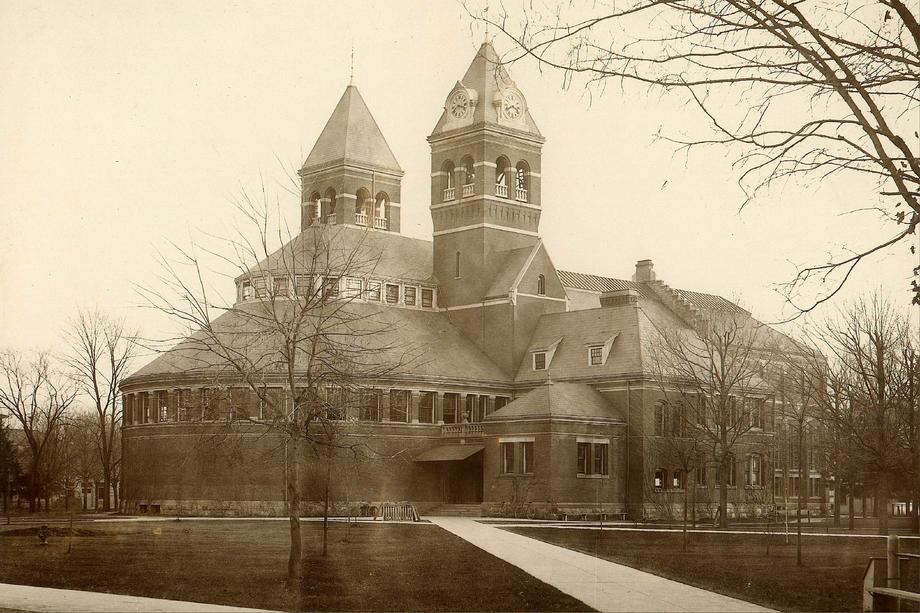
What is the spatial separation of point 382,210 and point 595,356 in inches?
704

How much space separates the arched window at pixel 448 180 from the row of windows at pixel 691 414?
16639 mm

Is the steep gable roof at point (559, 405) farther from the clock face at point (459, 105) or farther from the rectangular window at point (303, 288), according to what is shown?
the clock face at point (459, 105)

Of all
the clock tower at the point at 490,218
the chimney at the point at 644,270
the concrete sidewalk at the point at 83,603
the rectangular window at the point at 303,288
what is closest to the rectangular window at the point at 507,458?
the clock tower at the point at 490,218

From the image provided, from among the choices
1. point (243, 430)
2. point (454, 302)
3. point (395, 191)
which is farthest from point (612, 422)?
point (395, 191)

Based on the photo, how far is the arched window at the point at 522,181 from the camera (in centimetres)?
6625

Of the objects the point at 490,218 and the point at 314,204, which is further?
the point at 314,204

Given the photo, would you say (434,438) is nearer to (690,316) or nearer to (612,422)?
(612,422)

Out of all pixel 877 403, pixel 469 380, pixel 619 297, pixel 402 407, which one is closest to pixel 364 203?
pixel 469 380

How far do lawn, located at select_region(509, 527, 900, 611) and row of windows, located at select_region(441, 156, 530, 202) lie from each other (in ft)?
88.1

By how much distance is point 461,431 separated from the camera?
195ft

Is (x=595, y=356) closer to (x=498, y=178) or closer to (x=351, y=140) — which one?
(x=498, y=178)

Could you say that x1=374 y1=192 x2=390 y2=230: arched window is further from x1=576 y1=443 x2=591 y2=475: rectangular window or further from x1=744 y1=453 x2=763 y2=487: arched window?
x1=744 y1=453 x2=763 y2=487: arched window

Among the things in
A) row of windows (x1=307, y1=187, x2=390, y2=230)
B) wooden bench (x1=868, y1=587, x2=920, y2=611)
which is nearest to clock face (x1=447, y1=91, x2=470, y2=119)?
row of windows (x1=307, y1=187, x2=390, y2=230)

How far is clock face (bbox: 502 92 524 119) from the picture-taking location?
6406cm
